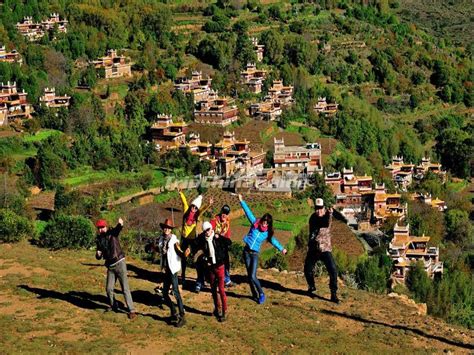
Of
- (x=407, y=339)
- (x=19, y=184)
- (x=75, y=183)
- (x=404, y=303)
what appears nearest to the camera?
(x=407, y=339)

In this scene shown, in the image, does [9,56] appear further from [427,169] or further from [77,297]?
[77,297]

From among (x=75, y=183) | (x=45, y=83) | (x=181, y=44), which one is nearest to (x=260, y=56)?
(x=181, y=44)

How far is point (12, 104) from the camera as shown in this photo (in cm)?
3794

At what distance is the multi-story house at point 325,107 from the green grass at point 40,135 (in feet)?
59.6

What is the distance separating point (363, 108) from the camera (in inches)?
2082

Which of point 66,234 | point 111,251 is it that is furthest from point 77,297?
point 66,234

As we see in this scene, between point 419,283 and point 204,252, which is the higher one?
point 204,252

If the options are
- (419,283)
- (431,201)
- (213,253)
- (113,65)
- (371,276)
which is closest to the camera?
(213,253)

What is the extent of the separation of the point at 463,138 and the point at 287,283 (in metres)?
42.9

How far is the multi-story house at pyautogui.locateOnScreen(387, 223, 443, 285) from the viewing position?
92.1 feet

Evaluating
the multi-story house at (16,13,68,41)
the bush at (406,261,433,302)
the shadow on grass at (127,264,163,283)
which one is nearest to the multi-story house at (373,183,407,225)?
the bush at (406,261,433,302)

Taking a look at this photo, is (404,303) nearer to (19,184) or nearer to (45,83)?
(19,184)

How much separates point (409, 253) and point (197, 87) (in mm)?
20945

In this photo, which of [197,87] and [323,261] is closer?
[323,261]
